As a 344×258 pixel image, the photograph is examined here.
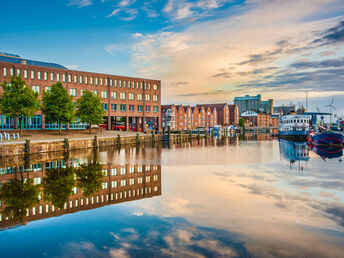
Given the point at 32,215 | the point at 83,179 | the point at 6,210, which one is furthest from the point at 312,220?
the point at 83,179

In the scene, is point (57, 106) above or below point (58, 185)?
above

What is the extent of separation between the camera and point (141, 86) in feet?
282

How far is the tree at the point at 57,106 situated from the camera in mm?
54281

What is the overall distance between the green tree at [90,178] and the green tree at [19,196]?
2.68 meters

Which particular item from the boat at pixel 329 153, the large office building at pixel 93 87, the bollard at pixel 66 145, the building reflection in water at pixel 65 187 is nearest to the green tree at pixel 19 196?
the building reflection in water at pixel 65 187

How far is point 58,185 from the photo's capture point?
1878 centimetres

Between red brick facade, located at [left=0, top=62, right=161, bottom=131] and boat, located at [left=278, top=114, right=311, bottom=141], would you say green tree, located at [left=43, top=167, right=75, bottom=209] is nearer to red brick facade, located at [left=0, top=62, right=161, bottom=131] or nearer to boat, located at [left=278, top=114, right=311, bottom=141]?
red brick facade, located at [left=0, top=62, right=161, bottom=131]

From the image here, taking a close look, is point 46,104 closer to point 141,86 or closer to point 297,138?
point 141,86

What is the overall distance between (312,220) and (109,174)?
15563 millimetres

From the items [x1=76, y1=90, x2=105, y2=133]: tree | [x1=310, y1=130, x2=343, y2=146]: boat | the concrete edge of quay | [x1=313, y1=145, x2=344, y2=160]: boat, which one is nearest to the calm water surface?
the concrete edge of quay

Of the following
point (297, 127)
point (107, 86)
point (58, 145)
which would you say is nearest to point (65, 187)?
point (58, 145)

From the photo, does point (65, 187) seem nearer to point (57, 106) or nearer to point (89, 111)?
point (57, 106)

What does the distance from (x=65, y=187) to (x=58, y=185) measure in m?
1.00

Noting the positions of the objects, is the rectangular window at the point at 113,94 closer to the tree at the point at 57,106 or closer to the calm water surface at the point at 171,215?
the tree at the point at 57,106
